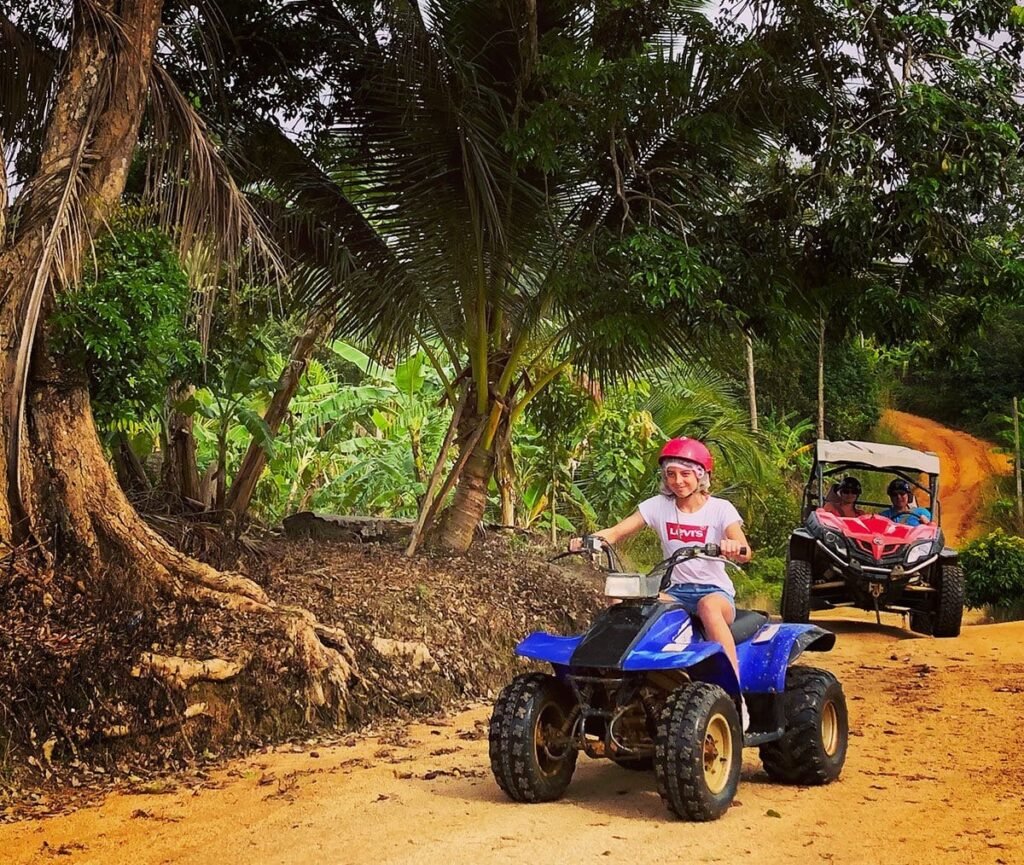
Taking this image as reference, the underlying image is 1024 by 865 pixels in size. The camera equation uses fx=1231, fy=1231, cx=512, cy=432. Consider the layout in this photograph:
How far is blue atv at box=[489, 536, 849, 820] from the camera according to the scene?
4.91 metres

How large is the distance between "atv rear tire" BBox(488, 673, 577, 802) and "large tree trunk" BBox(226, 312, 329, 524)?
6.91m

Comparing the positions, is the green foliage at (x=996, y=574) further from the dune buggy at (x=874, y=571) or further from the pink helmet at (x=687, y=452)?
the pink helmet at (x=687, y=452)

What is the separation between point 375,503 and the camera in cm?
1669

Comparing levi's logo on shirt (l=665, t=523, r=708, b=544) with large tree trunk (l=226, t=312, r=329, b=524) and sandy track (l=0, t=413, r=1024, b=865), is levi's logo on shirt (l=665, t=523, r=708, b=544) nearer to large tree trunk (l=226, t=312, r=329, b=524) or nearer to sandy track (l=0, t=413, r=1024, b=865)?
sandy track (l=0, t=413, r=1024, b=865)

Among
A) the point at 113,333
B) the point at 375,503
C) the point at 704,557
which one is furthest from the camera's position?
the point at 375,503

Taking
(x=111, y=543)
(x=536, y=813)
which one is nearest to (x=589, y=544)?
(x=536, y=813)

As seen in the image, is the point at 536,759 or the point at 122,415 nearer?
the point at 536,759

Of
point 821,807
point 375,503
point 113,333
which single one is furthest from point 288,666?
point 375,503

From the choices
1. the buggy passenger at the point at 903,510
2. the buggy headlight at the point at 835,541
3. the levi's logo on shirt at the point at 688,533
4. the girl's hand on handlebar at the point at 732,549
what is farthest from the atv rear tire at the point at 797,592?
the girl's hand on handlebar at the point at 732,549

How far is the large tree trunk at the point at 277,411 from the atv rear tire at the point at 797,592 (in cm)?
508

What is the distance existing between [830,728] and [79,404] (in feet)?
16.3

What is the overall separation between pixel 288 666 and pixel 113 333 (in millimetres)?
2294

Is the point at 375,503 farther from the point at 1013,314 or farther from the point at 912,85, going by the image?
the point at 1013,314

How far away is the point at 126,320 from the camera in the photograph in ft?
24.9
